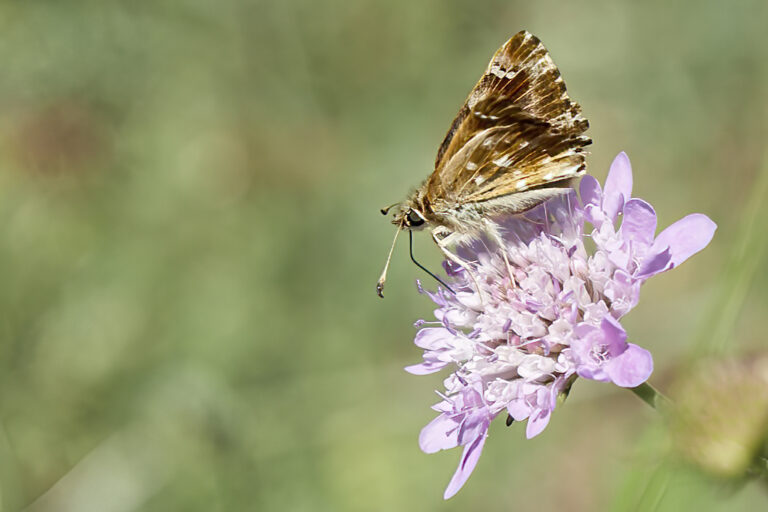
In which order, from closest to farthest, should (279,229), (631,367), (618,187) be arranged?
(631,367)
(618,187)
(279,229)

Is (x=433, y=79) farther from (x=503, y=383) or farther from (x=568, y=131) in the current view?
(x=503, y=383)

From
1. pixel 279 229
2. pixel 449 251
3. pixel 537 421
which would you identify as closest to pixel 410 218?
pixel 449 251

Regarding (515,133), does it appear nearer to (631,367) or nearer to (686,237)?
(686,237)

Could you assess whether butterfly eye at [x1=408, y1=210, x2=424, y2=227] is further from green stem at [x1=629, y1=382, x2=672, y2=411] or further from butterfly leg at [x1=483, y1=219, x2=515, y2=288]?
green stem at [x1=629, y1=382, x2=672, y2=411]

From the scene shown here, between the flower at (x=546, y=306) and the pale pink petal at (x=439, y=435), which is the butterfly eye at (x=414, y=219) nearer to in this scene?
the flower at (x=546, y=306)

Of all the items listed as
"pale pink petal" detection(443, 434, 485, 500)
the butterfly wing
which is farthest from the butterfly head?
"pale pink petal" detection(443, 434, 485, 500)

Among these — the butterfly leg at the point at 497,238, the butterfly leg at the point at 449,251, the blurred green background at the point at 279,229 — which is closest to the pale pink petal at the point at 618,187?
the butterfly leg at the point at 497,238
